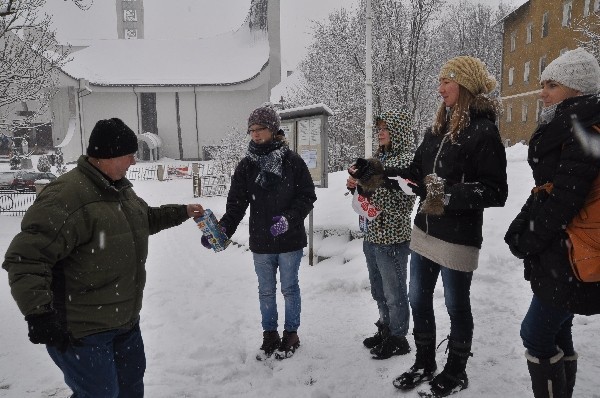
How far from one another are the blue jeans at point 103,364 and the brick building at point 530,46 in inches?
1137

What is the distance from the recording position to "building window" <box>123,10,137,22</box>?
167 ft

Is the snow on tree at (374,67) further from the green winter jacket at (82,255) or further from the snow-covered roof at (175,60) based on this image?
the snow-covered roof at (175,60)

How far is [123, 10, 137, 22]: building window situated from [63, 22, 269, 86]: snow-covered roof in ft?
31.1

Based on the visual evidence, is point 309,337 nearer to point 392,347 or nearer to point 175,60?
point 392,347

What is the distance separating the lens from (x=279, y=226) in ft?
11.3

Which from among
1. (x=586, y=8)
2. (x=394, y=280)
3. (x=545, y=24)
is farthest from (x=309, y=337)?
(x=545, y=24)

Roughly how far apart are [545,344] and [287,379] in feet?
6.24

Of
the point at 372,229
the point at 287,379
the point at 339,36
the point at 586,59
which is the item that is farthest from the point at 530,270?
the point at 339,36

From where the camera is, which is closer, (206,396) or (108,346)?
(108,346)

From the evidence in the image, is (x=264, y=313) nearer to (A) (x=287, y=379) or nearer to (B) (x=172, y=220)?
(A) (x=287, y=379)

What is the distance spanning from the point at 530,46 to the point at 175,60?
3163 centimetres

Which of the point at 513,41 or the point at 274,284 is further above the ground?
the point at 513,41

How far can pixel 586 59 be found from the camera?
83.7 inches

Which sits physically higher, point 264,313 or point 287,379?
point 264,313
